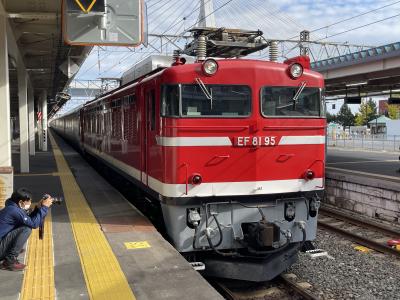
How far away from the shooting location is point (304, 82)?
7.11 metres

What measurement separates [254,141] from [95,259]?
8.58ft

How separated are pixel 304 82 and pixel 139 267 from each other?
354 centimetres

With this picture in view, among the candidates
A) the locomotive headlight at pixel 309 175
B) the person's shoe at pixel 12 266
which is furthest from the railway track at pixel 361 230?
the person's shoe at pixel 12 266

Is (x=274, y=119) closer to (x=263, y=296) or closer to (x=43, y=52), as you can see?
(x=263, y=296)

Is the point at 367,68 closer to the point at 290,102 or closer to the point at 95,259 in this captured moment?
the point at 290,102

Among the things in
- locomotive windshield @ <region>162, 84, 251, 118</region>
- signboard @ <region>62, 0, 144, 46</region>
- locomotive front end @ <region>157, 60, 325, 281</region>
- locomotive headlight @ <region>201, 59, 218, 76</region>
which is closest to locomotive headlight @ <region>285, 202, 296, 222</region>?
locomotive front end @ <region>157, 60, 325, 281</region>

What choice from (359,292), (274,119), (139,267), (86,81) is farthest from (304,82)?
(86,81)

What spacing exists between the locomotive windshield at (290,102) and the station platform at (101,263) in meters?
2.40

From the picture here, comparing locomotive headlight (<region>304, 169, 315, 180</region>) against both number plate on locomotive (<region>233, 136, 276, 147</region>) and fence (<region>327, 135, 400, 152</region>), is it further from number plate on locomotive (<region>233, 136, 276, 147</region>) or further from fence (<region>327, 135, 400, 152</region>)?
fence (<region>327, 135, 400, 152</region>)

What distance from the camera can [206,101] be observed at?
21.8 ft

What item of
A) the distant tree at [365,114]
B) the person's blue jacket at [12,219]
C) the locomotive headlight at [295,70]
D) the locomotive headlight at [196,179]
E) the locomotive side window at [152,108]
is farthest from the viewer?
the distant tree at [365,114]

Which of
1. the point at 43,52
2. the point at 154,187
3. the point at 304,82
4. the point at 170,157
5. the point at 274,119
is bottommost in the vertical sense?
the point at 154,187

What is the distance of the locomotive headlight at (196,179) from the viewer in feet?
21.4

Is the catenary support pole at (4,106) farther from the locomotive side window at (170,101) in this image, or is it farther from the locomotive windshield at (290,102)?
the locomotive windshield at (290,102)
